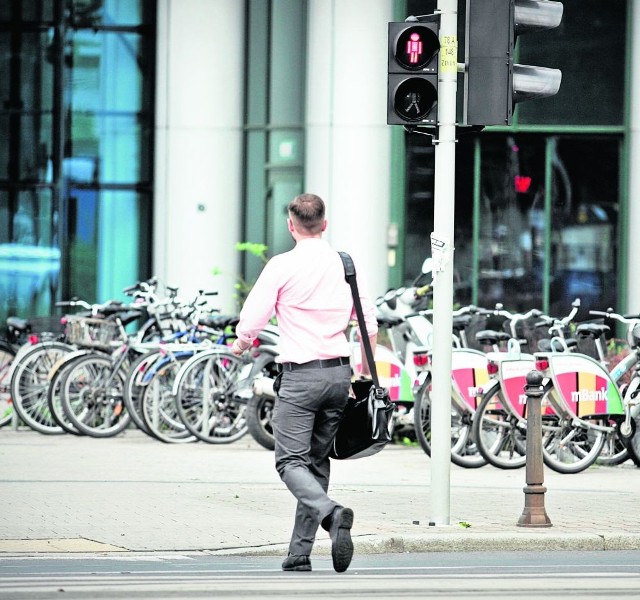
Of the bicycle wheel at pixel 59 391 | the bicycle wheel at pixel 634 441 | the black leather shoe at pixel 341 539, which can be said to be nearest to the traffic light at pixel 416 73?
the black leather shoe at pixel 341 539

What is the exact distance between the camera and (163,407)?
14484 millimetres

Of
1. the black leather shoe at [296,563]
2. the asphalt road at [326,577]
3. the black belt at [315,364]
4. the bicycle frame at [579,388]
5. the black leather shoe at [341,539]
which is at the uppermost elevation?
the black belt at [315,364]

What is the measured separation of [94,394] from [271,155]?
831cm

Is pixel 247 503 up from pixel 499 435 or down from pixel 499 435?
down

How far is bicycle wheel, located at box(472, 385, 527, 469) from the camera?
1218 centimetres

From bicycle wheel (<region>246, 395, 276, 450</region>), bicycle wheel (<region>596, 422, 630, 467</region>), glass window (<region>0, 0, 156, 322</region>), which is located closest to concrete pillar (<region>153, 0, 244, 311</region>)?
glass window (<region>0, 0, 156, 322</region>)

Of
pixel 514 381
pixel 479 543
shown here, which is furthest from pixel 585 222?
pixel 479 543

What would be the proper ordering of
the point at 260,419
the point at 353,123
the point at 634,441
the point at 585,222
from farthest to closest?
the point at 585,222 < the point at 353,123 < the point at 260,419 < the point at 634,441

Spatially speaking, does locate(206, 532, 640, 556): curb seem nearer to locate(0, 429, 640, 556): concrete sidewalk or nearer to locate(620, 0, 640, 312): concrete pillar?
locate(0, 429, 640, 556): concrete sidewalk

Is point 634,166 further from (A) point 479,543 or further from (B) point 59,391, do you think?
(A) point 479,543

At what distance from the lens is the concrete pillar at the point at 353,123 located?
833 inches

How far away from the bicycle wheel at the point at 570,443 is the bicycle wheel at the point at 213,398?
3084 mm

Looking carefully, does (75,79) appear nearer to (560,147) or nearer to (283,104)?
(283,104)

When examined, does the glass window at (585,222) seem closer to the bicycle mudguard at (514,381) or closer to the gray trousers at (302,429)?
the bicycle mudguard at (514,381)
